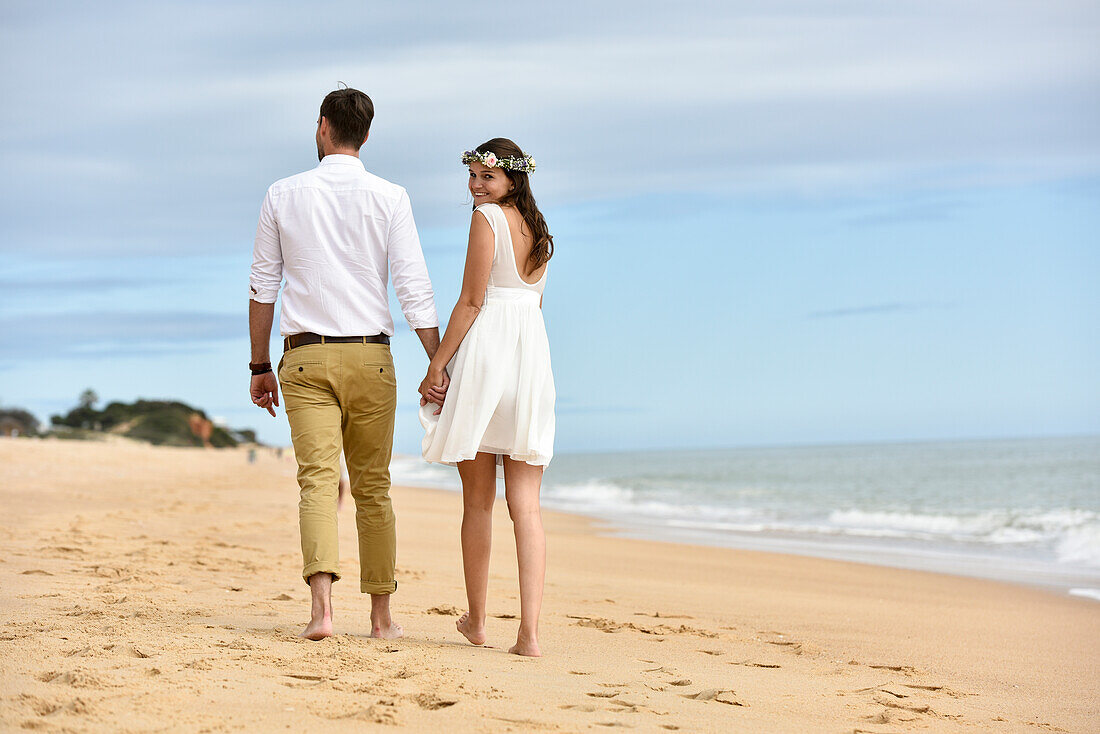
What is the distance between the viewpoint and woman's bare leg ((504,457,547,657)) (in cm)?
366

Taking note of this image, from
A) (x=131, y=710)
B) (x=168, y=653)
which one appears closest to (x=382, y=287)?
(x=168, y=653)

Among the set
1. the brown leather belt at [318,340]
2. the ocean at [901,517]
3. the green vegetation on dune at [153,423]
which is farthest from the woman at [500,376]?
the green vegetation on dune at [153,423]

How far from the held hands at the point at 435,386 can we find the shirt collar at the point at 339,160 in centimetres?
83

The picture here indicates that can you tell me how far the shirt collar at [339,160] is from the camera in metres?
3.67

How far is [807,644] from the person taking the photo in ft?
15.5

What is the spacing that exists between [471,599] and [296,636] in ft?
2.21

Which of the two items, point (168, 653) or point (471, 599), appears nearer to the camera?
point (168, 653)

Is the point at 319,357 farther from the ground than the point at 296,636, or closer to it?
farther from the ground

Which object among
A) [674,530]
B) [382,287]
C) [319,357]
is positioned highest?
[382,287]

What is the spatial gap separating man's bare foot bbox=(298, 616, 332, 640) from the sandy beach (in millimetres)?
86

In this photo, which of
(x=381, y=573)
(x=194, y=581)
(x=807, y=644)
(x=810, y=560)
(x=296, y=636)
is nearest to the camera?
(x=296, y=636)

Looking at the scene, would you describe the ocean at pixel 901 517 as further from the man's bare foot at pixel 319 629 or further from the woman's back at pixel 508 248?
the man's bare foot at pixel 319 629

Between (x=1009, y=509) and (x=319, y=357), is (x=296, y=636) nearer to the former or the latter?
(x=319, y=357)

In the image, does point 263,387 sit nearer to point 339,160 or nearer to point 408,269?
point 408,269
